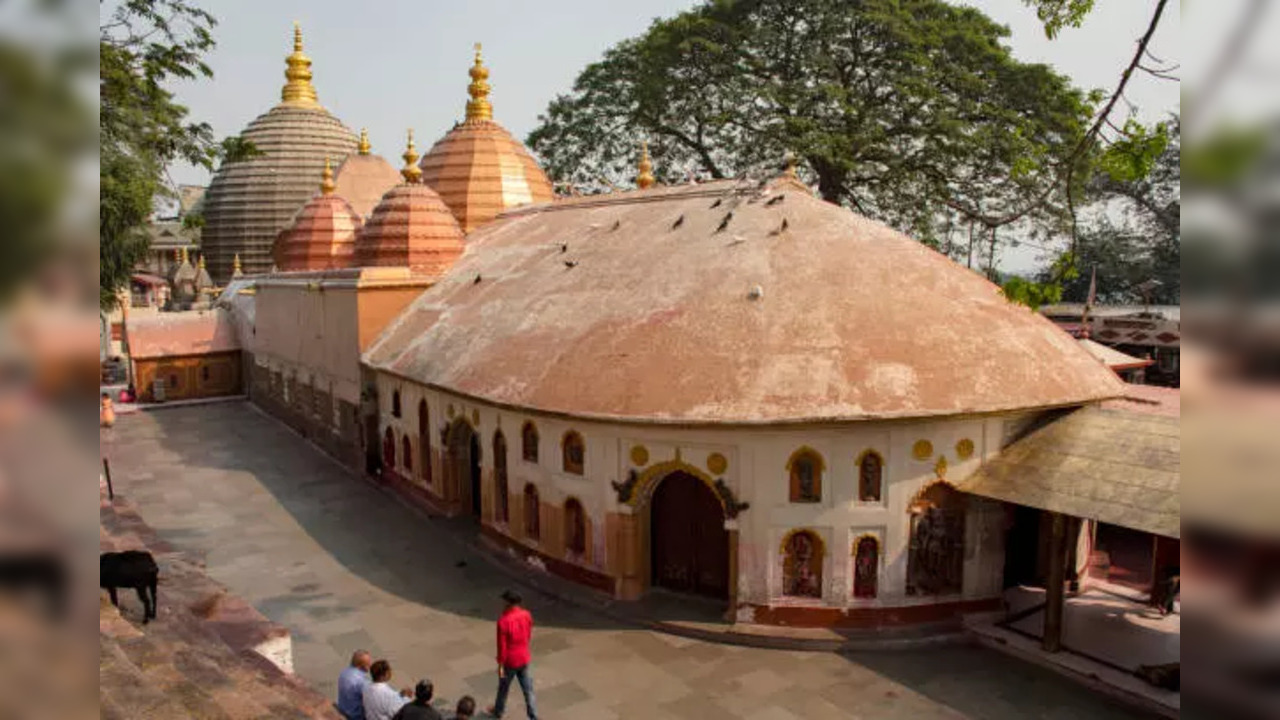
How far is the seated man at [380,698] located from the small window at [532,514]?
274 inches

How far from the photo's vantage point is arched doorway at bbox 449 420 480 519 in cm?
1973

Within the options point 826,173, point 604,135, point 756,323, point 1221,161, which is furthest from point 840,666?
point 604,135

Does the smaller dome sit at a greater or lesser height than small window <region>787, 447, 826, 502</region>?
greater

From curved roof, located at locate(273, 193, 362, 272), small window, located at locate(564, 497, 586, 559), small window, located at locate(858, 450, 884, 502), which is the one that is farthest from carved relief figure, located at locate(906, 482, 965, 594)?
curved roof, located at locate(273, 193, 362, 272)

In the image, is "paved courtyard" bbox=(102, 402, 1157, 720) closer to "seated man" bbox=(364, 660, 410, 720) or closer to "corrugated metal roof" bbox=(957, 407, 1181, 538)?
"corrugated metal roof" bbox=(957, 407, 1181, 538)

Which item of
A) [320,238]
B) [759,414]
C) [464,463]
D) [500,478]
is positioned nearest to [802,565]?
[759,414]

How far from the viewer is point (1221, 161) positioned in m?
1.75

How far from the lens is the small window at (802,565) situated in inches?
537

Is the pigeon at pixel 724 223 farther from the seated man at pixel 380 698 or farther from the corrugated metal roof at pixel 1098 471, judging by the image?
the seated man at pixel 380 698

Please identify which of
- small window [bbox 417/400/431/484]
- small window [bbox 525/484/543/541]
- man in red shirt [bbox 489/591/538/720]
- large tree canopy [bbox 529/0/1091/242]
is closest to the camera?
man in red shirt [bbox 489/591/538/720]

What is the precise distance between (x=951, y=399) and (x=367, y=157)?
111 feet

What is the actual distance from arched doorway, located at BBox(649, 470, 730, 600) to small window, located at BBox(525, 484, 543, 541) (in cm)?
236

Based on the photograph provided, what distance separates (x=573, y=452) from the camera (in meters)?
15.4

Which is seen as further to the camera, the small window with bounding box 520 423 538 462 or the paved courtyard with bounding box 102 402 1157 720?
the small window with bounding box 520 423 538 462
